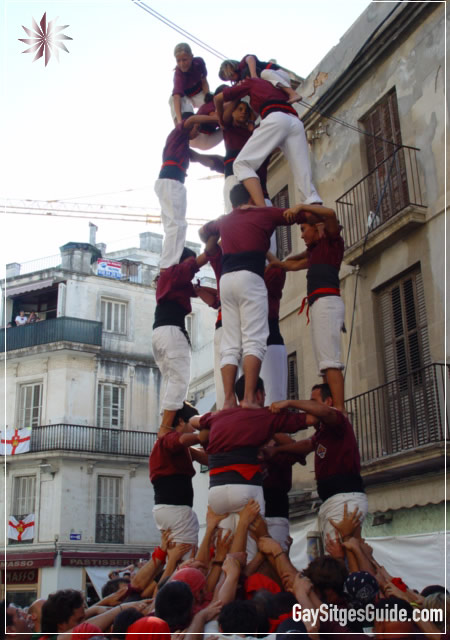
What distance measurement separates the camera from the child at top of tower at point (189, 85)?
10320 millimetres

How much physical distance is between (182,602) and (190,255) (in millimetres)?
5424

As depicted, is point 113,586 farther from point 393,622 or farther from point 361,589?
point 393,622

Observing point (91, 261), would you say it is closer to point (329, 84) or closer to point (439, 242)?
point (329, 84)

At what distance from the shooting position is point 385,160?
13.4 m

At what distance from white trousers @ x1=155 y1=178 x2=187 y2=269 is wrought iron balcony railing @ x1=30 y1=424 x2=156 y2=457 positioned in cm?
2256

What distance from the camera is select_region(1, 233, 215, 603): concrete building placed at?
29.7m

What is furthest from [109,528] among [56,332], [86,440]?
[56,332]

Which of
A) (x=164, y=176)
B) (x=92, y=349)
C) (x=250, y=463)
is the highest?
(x=92, y=349)

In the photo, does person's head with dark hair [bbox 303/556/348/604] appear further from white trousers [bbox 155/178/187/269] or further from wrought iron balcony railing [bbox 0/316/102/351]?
wrought iron balcony railing [bbox 0/316/102/351]

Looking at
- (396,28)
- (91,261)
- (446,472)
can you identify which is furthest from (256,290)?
(91,261)

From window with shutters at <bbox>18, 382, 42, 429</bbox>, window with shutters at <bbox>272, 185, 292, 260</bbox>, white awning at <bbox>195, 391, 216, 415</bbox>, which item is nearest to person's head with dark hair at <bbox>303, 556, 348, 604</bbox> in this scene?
window with shutters at <bbox>272, 185, 292, 260</bbox>

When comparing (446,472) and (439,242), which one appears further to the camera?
(439,242)

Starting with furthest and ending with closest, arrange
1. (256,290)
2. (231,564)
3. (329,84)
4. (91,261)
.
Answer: (91,261), (329,84), (256,290), (231,564)

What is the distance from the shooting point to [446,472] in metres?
11.6
